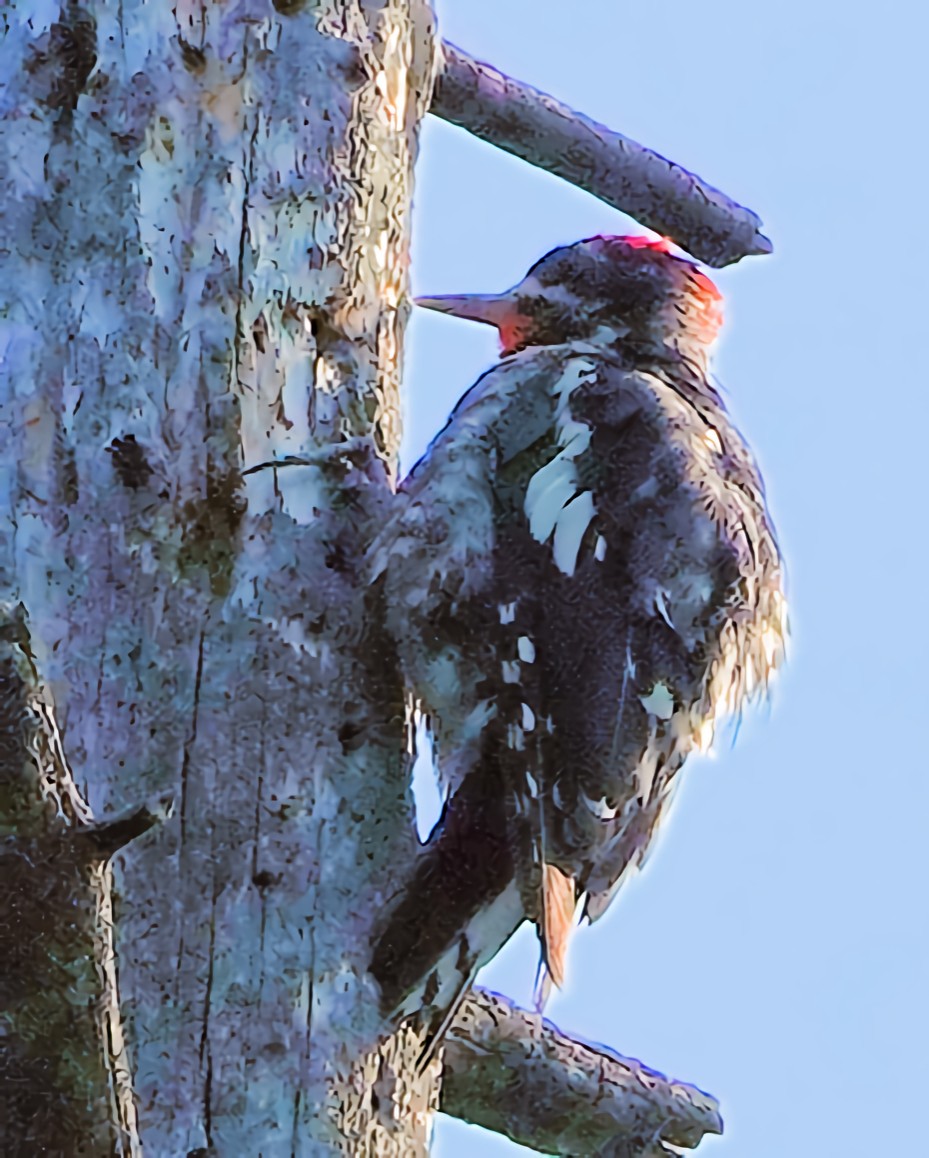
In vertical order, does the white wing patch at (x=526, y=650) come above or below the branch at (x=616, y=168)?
below

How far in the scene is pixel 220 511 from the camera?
6.12 ft

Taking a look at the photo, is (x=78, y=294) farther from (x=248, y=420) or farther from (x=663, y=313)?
(x=663, y=313)

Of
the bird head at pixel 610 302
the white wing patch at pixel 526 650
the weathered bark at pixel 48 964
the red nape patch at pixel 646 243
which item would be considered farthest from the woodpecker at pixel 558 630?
the weathered bark at pixel 48 964

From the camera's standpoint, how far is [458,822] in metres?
1.92

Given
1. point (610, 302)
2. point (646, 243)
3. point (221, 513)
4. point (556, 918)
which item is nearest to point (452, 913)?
point (556, 918)

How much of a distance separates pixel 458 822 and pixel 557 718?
0.54ft

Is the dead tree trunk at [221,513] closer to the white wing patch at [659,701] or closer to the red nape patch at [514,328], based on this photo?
the white wing patch at [659,701]

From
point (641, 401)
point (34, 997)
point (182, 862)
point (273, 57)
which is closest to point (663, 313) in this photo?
point (641, 401)

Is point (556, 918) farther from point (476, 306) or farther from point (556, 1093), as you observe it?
point (476, 306)

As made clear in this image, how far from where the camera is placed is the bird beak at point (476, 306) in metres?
2.64

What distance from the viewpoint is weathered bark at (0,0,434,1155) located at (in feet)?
5.62

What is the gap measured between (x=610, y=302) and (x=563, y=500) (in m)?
0.59

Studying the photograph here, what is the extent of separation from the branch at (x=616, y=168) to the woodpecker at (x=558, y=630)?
69cm

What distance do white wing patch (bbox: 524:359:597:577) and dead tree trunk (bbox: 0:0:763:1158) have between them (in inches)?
6.9
